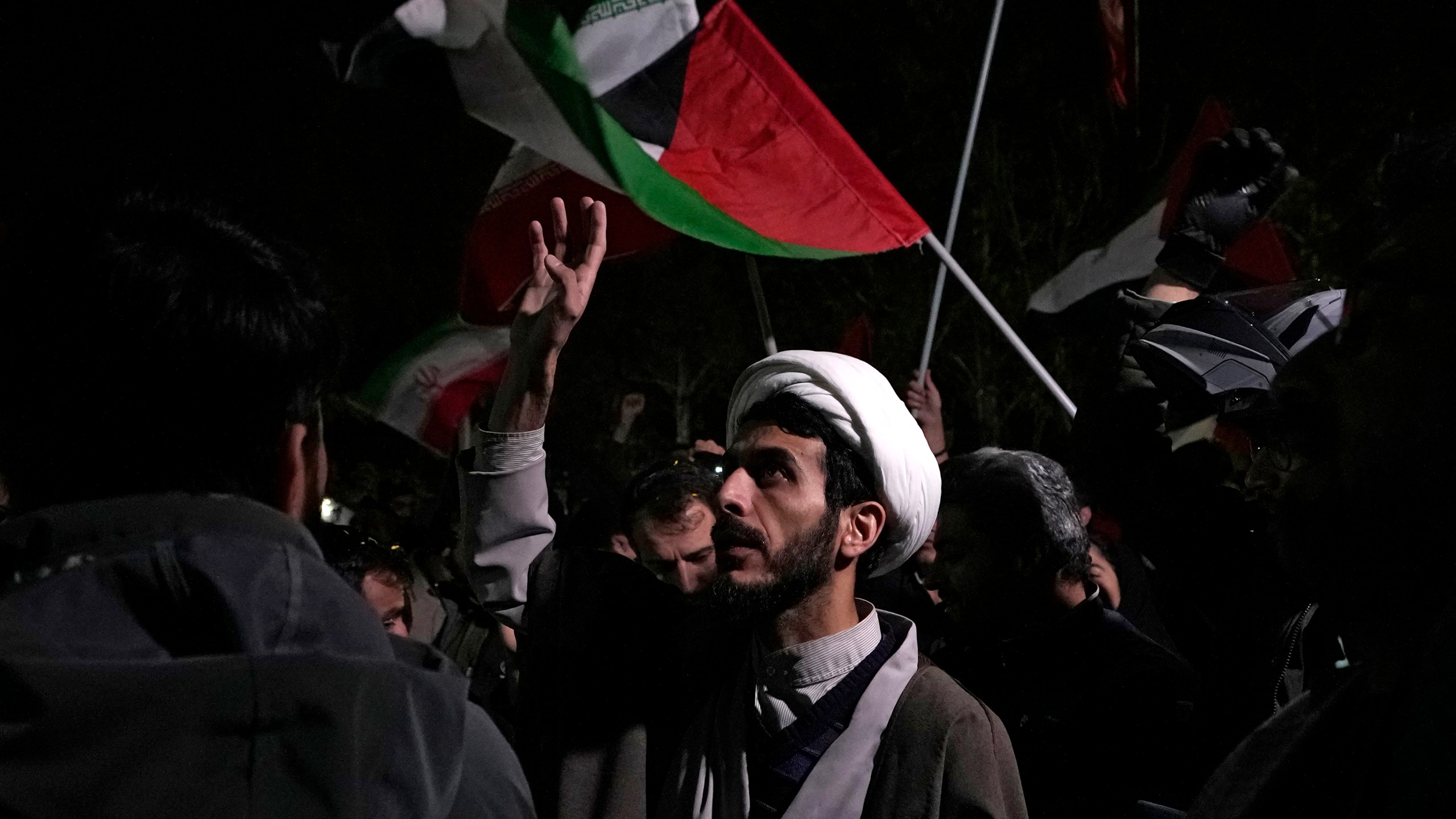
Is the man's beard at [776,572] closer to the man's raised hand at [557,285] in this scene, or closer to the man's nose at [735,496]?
the man's nose at [735,496]

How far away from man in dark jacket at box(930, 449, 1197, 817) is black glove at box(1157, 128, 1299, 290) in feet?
2.25

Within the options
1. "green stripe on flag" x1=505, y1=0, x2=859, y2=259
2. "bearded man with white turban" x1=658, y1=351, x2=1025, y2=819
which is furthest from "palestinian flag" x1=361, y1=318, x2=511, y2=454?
"bearded man with white turban" x1=658, y1=351, x2=1025, y2=819

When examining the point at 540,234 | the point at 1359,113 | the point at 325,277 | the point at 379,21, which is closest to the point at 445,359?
the point at 379,21

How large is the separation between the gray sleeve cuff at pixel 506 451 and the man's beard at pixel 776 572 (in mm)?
464

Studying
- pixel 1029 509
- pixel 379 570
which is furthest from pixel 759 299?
pixel 1029 509

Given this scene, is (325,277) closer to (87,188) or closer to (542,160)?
(87,188)

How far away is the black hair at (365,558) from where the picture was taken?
4.20 metres

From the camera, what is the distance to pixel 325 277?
4.92 ft

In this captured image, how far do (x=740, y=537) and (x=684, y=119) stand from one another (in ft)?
9.10

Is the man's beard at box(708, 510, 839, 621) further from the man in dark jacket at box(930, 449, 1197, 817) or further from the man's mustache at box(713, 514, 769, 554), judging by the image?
the man in dark jacket at box(930, 449, 1197, 817)

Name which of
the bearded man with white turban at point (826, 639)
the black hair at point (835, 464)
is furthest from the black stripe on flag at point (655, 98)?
the black hair at point (835, 464)

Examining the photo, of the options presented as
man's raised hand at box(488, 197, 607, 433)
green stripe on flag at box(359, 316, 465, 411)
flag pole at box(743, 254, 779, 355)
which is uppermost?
man's raised hand at box(488, 197, 607, 433)

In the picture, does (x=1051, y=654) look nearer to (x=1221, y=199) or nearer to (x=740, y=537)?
(x=740, y=537)

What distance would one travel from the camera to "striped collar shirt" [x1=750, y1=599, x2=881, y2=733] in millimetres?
2527
